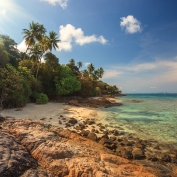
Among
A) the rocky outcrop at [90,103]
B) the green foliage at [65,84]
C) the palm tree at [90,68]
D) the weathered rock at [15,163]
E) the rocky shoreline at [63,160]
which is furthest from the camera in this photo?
the palm tree at [90,68]

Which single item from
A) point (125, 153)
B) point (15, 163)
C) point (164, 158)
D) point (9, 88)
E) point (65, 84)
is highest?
point (65, 84)

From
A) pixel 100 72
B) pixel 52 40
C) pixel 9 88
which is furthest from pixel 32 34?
pixel 100 72

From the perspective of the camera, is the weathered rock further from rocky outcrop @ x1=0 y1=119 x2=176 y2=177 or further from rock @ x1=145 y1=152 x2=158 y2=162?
rock @ x1=145 y1=152 x2=158 y2=162

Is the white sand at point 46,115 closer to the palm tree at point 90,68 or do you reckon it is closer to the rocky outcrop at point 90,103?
the rocky outcrop at point 90,103

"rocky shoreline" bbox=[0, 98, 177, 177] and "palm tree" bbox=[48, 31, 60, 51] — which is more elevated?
"palm tree" bbox=[48, 31, 60, 51]

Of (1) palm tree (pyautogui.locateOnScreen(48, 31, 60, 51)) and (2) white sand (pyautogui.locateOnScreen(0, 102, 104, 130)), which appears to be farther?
(1) palm tree (pyautogui.locateOnScreen(48, 31, 60, 51))

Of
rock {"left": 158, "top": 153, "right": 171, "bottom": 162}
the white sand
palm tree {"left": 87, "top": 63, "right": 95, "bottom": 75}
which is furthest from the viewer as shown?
palm tree {"left": 87, "top": 63, "right": 95, "bottom": 75}

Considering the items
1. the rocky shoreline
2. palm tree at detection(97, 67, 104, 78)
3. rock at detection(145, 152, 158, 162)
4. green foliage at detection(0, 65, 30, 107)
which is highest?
palm tree at detection(97, 67, 104, 78)

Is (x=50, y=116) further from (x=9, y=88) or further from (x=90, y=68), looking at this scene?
(x=90, y=68)

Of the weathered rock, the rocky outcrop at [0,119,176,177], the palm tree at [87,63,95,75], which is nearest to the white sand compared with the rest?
the rocky outcrop at [0,119,176,177]

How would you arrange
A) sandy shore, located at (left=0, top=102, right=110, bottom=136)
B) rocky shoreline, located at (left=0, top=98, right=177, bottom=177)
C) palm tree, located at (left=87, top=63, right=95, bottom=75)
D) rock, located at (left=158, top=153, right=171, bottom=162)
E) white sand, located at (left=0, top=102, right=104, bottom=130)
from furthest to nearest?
palm tree, located at (left=87, top=63, right=95, bottom=75) → white sand, located at (left=0, top=102, right=104, bottom=130) → sandy shore, located at (left=0, top=102, right=110, bottom=136) → rock, located at (left=158, top=153, right=171, bottom=162) → rocky shoreline, located at (left=0, top=98, right=177, bottom=177)

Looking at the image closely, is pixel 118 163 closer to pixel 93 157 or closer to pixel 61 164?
pixel 93 157

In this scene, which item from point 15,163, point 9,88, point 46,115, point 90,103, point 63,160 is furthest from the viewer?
point 90,103

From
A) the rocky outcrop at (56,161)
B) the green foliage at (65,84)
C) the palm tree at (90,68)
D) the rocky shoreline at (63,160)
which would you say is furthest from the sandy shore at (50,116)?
the palm tree at (90,68)
